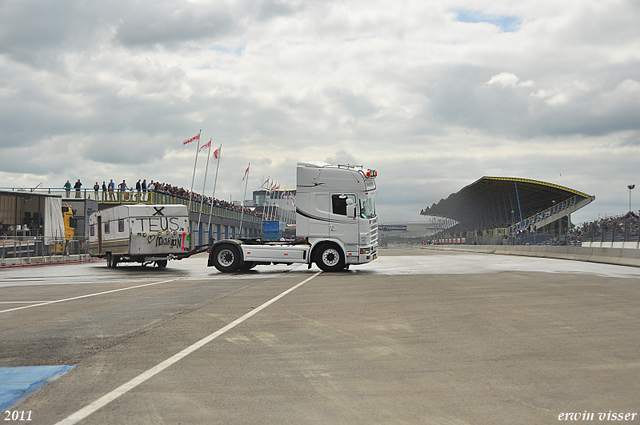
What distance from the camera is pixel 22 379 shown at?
19.5 feet

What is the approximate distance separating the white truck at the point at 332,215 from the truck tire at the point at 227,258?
1916 millimetres

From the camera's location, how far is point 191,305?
39.8ft

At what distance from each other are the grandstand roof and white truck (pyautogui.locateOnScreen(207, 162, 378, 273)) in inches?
2375

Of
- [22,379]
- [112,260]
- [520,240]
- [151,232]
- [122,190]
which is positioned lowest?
[22,379]

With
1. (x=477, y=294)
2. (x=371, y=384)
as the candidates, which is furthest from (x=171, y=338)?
(x=477, y=294)

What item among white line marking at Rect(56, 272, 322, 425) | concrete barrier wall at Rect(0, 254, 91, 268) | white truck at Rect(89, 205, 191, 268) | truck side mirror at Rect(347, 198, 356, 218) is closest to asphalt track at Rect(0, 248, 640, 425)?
white line marking at Rect(56, 272, 322, 425)

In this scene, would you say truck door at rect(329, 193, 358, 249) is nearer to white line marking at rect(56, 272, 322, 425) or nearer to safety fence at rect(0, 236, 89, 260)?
white line marking at rect(56, 272, 322, 425)

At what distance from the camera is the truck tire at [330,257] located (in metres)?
22.4

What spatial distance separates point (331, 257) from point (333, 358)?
15788 millimetres

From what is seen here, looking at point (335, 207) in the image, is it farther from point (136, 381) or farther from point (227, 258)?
point (136, 381)

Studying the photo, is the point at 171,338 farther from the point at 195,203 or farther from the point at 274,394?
the point at 195,203

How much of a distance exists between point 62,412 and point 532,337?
571cm

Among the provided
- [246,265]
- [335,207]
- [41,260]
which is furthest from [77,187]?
[335,207]

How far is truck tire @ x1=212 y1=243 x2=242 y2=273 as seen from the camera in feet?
75.9
